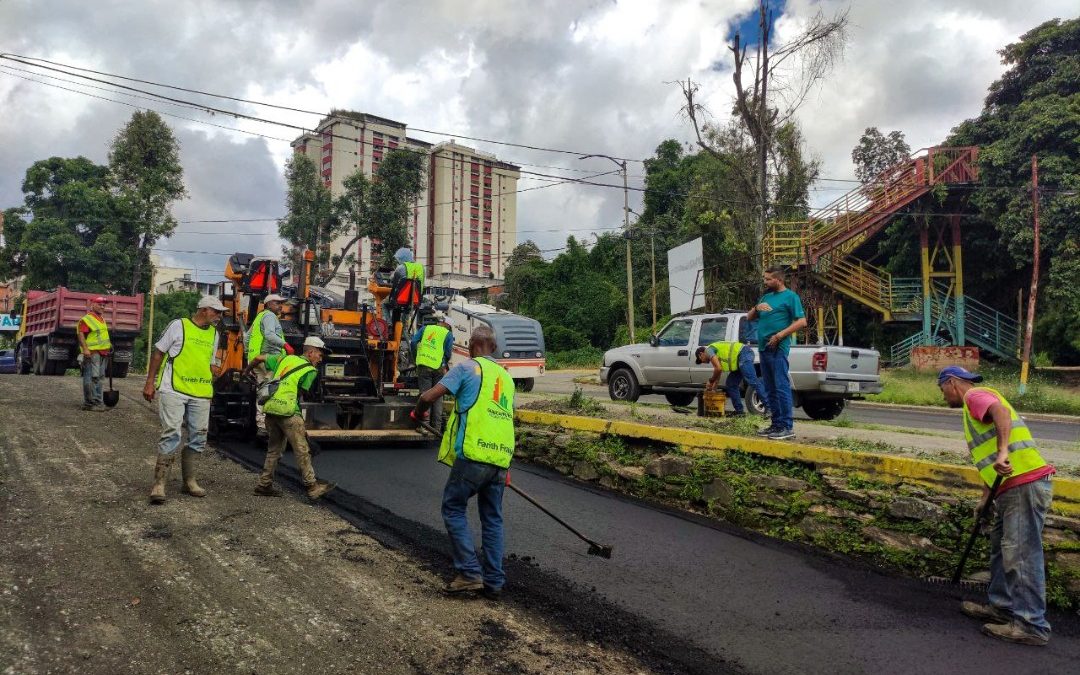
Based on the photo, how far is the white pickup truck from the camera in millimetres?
10539

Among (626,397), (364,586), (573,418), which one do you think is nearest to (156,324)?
(626,397)

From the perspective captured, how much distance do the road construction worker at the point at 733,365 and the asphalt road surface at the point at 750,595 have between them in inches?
114

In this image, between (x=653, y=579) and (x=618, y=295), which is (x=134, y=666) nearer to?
(x=653, y=579)

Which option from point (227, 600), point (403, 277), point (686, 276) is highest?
point (686, 276)

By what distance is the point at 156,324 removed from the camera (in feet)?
135

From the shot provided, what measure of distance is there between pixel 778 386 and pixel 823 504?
1438 mm

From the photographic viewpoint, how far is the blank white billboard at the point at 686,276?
83.6ft

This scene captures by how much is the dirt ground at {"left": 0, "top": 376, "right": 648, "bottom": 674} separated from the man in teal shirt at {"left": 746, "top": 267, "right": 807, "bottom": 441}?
3592 mm

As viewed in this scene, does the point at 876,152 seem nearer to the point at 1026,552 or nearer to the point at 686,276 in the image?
the point at 686,276

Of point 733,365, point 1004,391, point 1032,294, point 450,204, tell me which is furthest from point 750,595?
point 450,204

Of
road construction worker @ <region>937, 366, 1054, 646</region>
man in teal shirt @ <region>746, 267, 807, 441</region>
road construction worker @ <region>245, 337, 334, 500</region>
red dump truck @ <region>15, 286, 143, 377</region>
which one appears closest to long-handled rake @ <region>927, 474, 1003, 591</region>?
road construction worker @ <region>937, 366, 1054, 646</region>

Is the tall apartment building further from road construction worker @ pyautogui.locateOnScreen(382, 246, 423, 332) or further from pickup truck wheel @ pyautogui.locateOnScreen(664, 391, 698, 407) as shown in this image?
road construction worker @ pyautogui.locateOnScreen(382, 246, 423, 332)

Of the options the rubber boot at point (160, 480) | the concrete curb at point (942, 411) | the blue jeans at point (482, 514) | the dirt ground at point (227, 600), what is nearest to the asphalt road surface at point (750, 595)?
the blue jeans at point (482, 514)

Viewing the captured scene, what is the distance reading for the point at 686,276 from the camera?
26.3 meters
